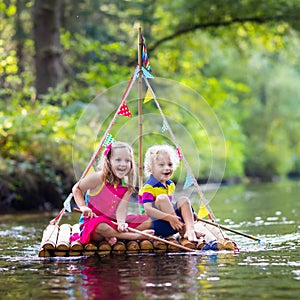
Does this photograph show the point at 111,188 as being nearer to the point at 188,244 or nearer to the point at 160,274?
the point at 188,244

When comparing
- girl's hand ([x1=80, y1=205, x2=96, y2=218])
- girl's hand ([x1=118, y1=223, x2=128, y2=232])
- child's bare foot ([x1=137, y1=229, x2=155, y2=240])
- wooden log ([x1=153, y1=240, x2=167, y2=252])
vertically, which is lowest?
wooden log ([x1=153, y1=240, x2=167, y2=252])

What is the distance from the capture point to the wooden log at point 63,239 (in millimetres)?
8766

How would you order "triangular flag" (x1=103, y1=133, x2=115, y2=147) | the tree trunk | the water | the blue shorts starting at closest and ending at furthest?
the water < the blue shorts < "triangular flag" (x1=103, y1=133, x2=115, y2=147) < the tree trunk

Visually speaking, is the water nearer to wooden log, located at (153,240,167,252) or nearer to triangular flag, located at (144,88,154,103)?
wooden log, located at (153,240,167,252)

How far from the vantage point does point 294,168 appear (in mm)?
52188

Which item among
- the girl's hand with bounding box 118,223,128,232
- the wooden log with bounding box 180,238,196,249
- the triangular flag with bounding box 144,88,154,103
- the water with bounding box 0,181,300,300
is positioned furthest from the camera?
the triangular flag with bounding box 144,88,154,103

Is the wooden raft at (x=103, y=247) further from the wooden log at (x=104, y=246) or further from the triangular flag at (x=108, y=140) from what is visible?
the triangular flag at (x=108, y=140)

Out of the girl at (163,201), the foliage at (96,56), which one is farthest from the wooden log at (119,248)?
the foliage at (96,56)

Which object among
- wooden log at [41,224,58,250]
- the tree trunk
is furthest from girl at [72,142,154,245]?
the tree trunk

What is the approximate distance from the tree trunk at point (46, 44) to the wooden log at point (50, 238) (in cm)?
1063

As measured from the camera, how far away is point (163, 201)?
9.15 m

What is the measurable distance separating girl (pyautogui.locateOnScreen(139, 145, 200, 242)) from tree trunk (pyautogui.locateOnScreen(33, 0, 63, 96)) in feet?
37.7

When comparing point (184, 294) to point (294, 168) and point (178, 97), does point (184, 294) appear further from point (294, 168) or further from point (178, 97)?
point (294, 168)

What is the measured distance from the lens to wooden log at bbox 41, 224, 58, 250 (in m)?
8.73
